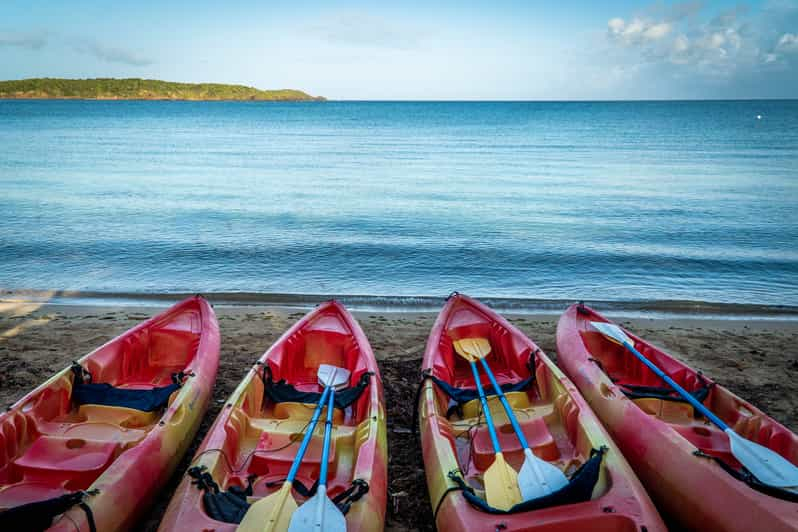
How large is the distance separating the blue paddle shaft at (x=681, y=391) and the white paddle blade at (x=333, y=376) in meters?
3.08

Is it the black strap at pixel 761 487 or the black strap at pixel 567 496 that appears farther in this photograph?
the black strap at pixel 761 487

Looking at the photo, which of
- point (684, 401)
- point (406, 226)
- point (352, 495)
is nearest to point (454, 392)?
point (352, 495)

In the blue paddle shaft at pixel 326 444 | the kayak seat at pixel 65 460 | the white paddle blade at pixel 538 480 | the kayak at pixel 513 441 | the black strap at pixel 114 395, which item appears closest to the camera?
the kayak at pixel 513 441

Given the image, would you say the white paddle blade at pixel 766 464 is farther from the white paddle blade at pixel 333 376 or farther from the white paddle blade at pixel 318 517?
the white paddle blade at pixel 333 376

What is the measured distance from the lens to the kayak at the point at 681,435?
11.4 ft

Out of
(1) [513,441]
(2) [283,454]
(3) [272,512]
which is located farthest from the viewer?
(1) [513,441]

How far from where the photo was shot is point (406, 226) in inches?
609

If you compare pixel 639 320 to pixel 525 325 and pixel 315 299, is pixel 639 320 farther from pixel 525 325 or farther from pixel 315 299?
pixel 315 299

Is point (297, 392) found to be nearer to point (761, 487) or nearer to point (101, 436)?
point (101, 436)

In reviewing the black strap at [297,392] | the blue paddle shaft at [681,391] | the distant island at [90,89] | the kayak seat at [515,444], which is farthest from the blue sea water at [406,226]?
the distant island at [90,89]

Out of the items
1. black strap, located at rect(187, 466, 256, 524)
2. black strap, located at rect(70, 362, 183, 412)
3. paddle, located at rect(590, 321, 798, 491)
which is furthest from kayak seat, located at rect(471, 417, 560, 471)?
black strap, located at rect(70, 362, 183, 412)

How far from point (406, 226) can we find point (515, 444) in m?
11.3

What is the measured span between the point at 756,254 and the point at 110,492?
14.0 m

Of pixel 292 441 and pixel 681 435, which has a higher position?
pixel 681 435
